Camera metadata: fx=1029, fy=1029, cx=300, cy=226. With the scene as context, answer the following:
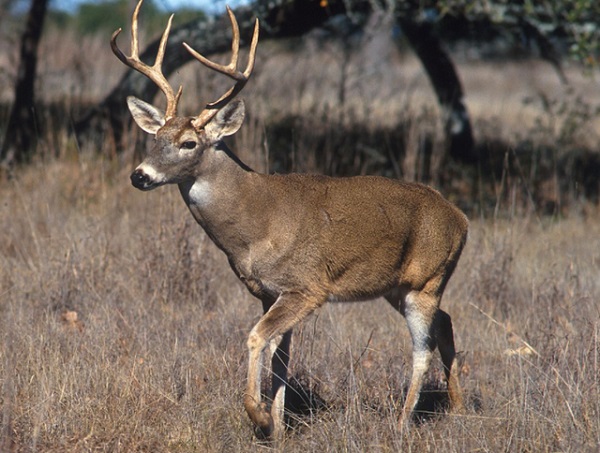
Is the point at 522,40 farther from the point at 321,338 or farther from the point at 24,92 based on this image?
the point at 321,338

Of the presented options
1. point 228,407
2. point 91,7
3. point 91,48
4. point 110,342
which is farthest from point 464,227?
point 91,7

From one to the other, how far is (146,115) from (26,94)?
5.92 metres

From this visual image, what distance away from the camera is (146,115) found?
552cm

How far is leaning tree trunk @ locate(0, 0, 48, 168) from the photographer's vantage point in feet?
35.4

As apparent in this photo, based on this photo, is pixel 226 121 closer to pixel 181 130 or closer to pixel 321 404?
pixel 181 130

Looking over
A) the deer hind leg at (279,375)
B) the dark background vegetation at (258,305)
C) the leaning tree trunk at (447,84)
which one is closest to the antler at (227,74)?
the deer hind leg at (279,375)

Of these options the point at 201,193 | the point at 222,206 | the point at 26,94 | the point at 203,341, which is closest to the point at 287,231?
the point at 222,206

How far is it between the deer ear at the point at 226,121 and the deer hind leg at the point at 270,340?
91 cm

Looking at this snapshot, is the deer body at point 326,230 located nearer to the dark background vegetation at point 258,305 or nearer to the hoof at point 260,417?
the dark background vegetation at point 258,305

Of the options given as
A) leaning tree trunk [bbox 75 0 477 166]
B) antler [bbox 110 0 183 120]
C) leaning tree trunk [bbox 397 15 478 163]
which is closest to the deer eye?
antler [bbox 110 0 183 120]

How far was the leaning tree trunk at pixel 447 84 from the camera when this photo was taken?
1248 cm

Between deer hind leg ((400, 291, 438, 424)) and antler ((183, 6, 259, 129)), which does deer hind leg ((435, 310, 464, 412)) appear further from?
antler ((183, 6, 259, 129))

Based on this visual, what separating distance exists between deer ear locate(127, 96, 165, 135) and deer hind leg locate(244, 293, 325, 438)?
116 cm

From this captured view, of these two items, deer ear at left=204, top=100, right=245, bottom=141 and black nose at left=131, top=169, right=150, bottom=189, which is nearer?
black nose at left=131, top=169, right=150, bottom=189
